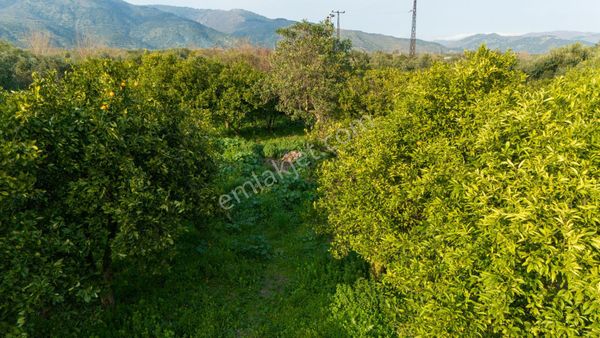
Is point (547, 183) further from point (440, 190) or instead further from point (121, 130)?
point (121, 130)

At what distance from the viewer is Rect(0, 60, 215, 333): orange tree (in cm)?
611

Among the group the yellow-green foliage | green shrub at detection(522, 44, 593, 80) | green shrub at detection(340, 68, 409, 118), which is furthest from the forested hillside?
green shrub at detection(522, 44, 593, 80)

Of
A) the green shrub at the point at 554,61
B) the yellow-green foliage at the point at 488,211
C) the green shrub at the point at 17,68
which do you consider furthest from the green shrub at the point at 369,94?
the green shrub at the point at 554,61

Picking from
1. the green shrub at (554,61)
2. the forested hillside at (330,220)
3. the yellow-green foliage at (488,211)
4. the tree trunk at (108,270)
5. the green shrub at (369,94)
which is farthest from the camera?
the green shrub at (554,61)

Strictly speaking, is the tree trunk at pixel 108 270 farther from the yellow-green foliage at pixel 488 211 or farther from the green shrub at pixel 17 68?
the green shrub at pixel 17 68

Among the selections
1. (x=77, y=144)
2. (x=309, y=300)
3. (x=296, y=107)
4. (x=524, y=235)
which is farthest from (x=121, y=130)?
(x=296, y=107)

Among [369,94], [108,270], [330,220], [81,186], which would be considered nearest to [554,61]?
[369,94]

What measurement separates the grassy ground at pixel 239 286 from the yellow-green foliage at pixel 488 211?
1582 millimetres

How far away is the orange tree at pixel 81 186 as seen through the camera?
6109 millimetres

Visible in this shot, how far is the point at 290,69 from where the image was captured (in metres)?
24.4

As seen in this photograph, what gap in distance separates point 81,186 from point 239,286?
5.94 meters

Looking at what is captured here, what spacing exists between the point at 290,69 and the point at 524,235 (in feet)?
71.0

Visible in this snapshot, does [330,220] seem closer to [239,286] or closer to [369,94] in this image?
[239,286]

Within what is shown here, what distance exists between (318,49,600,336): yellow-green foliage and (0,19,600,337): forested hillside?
3 cm
